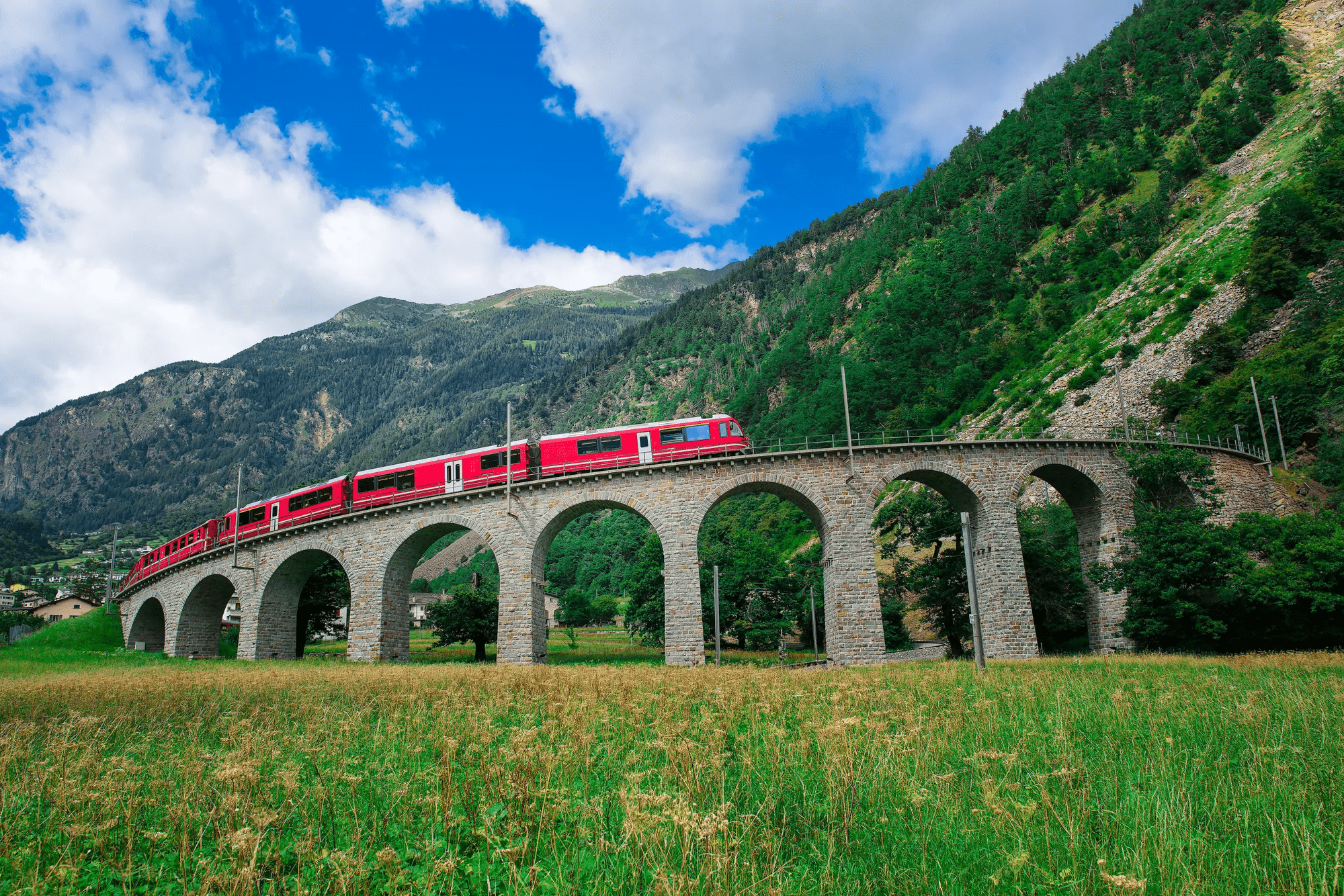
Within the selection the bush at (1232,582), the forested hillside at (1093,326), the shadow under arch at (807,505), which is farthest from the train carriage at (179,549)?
the bush at (1232,582)

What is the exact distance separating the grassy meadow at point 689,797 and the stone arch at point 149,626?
45.2 m

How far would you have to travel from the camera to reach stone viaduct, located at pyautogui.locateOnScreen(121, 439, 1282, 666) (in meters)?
29.4

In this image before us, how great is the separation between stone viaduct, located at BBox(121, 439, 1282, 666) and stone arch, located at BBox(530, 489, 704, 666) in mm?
68

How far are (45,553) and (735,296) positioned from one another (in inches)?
7844

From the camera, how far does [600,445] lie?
32.5 metres

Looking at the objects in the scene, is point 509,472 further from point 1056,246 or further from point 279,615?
point 1056,246

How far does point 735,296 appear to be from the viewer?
152m

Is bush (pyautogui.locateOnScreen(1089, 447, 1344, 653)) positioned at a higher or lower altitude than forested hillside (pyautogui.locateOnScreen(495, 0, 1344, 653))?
lower

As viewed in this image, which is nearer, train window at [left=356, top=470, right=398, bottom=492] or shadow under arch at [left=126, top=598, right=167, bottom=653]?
train window at [left=356, top=470, right=398, bottom=492]

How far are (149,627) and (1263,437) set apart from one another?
79.5 m

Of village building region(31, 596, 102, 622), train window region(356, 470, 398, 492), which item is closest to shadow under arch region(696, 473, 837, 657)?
train window region(356, 470, 398, 492)

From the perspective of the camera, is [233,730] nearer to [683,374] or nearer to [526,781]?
[526,781]

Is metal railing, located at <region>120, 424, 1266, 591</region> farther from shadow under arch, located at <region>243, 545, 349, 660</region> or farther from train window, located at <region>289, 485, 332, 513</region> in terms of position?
shadow under arch, located at <region>243, 545, 349, 660</region>

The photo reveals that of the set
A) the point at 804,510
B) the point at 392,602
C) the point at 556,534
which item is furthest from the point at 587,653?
the point at 804,510
